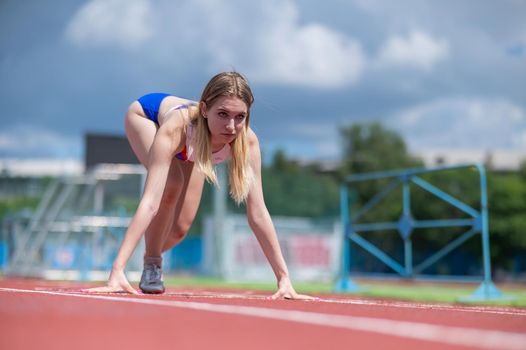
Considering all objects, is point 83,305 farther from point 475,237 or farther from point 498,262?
point 498,262

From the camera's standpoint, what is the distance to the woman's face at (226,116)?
147 inches

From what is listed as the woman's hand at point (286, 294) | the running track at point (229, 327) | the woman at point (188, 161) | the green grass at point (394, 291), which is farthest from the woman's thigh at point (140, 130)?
the green grass at point (394, 291)

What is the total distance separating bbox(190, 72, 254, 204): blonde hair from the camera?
12.3 feet

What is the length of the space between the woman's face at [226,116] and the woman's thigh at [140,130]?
0.52 meters

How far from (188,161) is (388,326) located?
2.24m

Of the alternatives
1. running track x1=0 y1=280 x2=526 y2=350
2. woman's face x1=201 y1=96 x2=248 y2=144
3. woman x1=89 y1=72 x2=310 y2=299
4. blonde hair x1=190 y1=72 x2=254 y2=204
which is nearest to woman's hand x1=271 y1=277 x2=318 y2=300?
woman x1=89 y1=72 x2=310 y2=299

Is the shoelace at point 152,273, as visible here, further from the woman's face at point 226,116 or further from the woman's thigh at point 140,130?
the woman's face at point 226,116

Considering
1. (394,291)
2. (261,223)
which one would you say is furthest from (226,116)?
(394,291)

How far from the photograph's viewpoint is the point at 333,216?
2356 cm

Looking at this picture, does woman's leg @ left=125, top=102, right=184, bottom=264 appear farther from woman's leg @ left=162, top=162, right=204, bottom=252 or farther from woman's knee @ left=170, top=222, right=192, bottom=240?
woman's knee @ left=170, top=222, right=192, bottom=240

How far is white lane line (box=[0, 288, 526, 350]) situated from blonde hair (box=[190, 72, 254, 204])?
1.05 metres

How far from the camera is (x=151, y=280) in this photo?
13.8 feet

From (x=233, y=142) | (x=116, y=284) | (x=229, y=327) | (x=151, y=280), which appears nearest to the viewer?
(x=229, y=327)

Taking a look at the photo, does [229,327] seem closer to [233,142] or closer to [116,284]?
[116,284]
